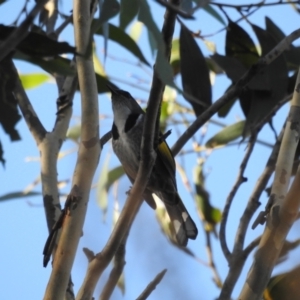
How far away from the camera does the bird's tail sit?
216 cm

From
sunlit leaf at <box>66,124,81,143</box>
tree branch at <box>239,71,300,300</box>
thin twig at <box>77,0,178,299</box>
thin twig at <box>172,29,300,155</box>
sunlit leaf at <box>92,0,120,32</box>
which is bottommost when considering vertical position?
tree branch at <box>239,71,300,300</box>

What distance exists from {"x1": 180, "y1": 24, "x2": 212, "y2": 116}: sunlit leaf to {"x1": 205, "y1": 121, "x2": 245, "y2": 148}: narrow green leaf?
1.30 feet

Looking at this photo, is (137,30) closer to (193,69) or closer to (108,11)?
(193,69)

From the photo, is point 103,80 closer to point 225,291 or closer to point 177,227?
point 177,227

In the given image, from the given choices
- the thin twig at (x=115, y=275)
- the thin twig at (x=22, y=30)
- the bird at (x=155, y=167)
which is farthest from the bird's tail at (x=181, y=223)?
the thin twig at (x=22, y=30)

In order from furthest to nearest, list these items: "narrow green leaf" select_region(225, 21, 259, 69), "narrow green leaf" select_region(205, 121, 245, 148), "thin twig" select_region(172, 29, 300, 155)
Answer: "narrow green leaf" select_region(205, 121, 245, 148)
"narrow green leaf" select_region(225, 21, 259, 69)
"thin twig" select_region(172, 29, 300, 155)

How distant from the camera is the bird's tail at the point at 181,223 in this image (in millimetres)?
2158

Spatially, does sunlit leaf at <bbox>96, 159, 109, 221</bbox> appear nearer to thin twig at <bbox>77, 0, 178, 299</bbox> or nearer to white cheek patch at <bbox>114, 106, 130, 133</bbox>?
white cheek patch at <bbox>114, 106, 130, 133</bbox>

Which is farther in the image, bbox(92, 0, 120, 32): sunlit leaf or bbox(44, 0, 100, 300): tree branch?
bbox(44, 0, 100, 300): tree branch

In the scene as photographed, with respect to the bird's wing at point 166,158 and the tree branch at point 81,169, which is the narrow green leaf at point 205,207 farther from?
the tree branch at point 81,169

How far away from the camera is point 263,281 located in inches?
52.8

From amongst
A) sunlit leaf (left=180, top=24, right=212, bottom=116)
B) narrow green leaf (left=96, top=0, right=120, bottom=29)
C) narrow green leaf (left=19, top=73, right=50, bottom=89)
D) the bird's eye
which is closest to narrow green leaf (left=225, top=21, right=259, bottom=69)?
sunlit leaf (left=180, top=24, right=212, bottom=116)

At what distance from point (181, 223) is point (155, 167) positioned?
222mm

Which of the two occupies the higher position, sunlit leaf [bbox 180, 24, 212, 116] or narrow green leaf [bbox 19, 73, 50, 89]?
narrow green leaf [bbox 19, 73, 50, 89]
